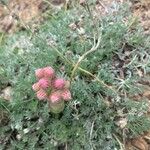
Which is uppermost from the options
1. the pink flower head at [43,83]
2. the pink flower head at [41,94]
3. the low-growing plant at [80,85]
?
the pink flower head at [43,83]

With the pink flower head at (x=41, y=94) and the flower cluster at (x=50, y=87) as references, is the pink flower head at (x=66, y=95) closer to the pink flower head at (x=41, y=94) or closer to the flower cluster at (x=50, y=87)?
the flower cluster at (x=50, y=87)

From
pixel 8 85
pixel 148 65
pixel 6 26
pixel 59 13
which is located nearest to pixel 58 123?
pixel 8 85

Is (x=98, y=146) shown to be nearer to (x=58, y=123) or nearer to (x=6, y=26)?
(x=58, y=123)

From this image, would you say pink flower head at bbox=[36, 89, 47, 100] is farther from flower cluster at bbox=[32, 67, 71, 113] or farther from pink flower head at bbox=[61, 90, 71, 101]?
pink flower head at bbox=[61, 90, 71, 101]

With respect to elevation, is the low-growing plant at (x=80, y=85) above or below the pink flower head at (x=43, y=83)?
below

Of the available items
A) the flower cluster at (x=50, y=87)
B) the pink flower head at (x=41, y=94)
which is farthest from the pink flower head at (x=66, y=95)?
the pink flower head at (x=41, y=94)

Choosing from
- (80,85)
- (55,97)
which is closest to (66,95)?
(55,97)

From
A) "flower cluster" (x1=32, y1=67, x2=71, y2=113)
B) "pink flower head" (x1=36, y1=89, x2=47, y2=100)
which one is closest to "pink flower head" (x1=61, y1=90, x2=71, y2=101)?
"flower cluster" (x1=32, y1=67, x2=71, y2=113)

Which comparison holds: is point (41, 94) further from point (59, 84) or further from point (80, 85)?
point (80, 85)
